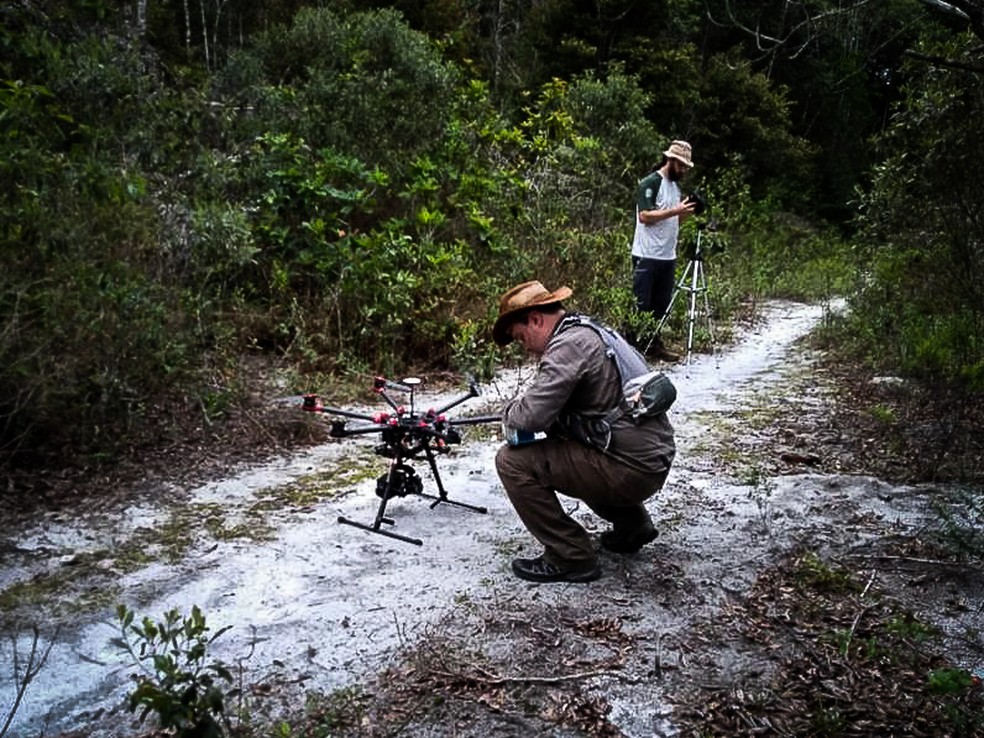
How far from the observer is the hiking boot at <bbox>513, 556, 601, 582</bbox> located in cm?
402

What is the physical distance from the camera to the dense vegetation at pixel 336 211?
532 cm

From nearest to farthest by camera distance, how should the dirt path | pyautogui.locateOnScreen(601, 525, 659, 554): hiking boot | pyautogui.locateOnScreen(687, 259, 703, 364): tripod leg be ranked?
the dirt path → pyautogui.locateOnScreen(601, 525, 659, 554): hiking boot → pyautogui.locateOnScreen(687, 259, 703, 364): tripod leg

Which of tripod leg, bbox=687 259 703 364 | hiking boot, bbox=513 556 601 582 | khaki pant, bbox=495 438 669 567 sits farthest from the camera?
tripod leg, bbox=687 259 703 364

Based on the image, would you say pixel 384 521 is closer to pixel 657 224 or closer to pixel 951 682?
pixel 951 682

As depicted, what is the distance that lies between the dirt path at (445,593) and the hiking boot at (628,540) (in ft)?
0.20

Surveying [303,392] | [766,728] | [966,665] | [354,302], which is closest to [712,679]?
[766,728]

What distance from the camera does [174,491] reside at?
5258 mm

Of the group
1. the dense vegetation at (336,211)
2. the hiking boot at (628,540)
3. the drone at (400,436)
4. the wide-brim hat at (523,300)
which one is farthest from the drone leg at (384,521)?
the dense vegetation at (336,211)

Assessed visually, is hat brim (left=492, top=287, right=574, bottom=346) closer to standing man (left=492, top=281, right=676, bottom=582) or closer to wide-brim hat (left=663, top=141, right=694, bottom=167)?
standing man (left=492, top=281, right=676, bottom=582)

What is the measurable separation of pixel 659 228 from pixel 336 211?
3.16 meters

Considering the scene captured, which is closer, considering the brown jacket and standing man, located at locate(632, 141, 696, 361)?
the brown jacket

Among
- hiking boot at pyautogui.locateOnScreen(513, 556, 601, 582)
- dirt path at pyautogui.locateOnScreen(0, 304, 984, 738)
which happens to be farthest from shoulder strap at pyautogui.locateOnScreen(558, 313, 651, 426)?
dirt path at pyautogui.locateOnScreen(0, 304, 984, 738)

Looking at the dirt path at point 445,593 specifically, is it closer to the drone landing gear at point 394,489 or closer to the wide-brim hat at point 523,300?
the drone landing gear at point 394,489

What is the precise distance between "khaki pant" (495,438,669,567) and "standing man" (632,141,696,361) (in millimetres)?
4442
